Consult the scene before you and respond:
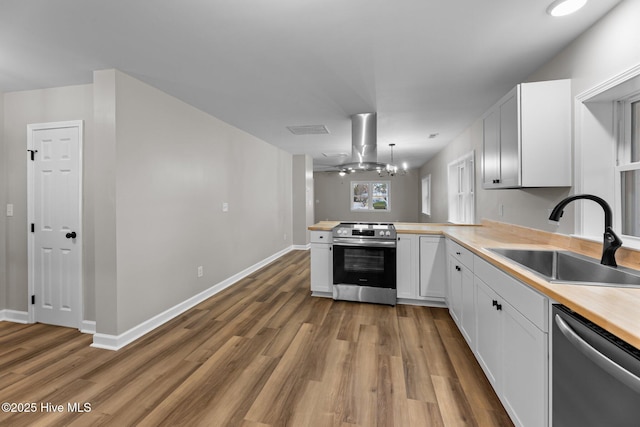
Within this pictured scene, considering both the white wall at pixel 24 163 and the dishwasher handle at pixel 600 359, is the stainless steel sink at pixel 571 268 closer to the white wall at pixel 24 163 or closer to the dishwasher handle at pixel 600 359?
the dishwasher handle at pixel 600 359

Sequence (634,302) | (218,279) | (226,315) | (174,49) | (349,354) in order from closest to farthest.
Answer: (634,302) < (174,49) < (349,354) < (226,315) < (218,279)

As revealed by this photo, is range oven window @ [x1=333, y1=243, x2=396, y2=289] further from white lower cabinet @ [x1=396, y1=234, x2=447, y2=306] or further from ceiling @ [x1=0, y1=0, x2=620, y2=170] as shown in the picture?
ceiling @ [x1=0, y1=0, x2=620, y2=170]

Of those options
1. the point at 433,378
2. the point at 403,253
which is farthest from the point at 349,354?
the point at 403,253

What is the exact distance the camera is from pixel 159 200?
292 centimetres

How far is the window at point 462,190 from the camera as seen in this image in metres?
4.43

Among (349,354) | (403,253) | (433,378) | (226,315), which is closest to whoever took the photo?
(433,378)

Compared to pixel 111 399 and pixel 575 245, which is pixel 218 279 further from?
pixel 575 245

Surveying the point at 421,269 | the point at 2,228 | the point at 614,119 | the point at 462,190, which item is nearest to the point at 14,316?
the point at 2,228

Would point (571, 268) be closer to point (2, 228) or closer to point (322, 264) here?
point (322, 264)

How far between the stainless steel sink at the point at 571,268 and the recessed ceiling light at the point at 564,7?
58.3 inches

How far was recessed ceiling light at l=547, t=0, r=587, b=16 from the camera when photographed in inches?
63.1

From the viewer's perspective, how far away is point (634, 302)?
3.35 ft

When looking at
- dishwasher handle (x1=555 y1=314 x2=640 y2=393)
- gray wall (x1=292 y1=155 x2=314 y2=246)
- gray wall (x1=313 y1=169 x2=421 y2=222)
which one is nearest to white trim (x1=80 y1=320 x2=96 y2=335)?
dishwasher handle (x1=555 y1=314 x2=640 y2=393)

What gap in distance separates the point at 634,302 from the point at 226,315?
3121 millimetres
